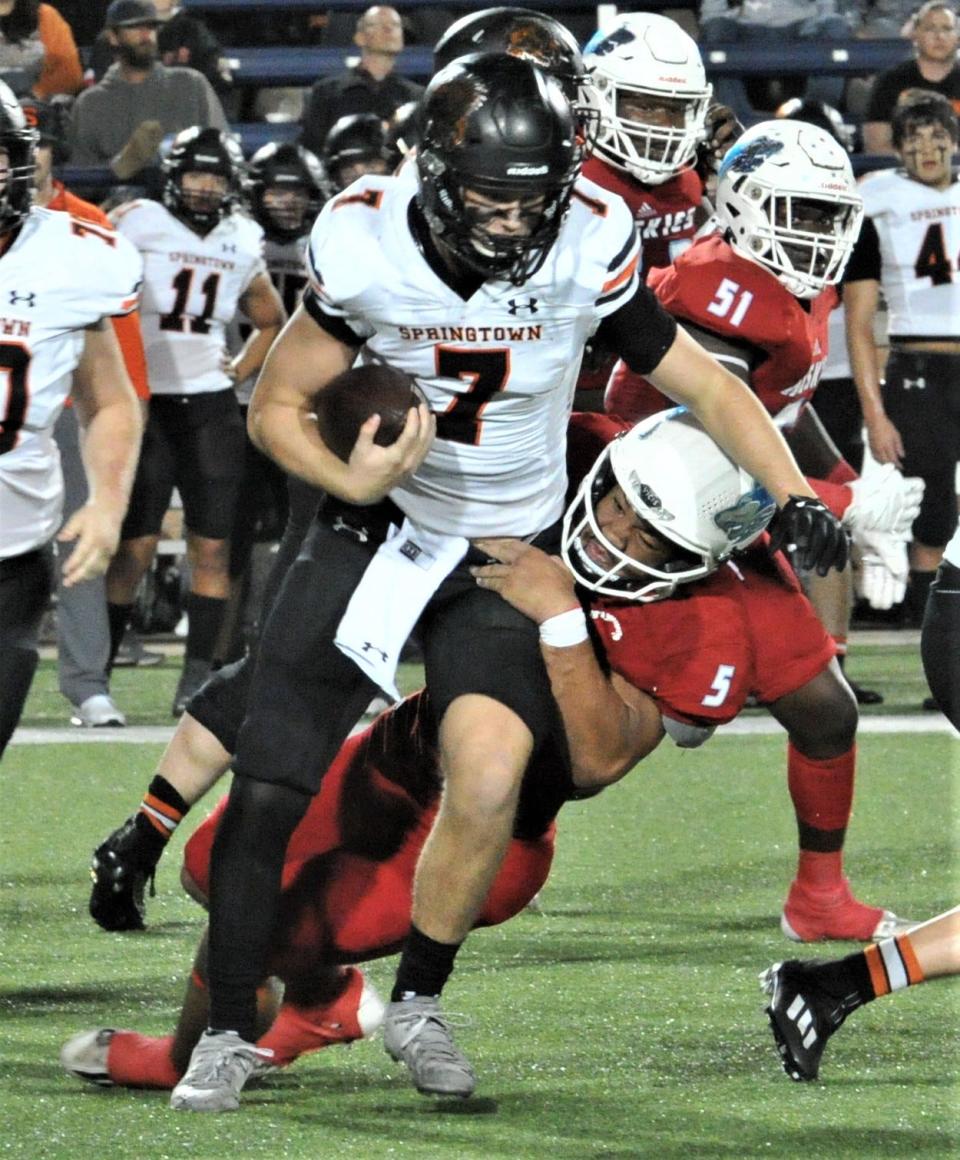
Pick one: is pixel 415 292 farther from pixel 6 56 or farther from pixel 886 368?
pixel 6 56

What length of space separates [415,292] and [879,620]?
20.6 feet

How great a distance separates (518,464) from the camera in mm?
3430

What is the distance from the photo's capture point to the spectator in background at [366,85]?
9.30 m

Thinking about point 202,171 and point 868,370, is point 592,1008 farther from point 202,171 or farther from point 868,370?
point 202,171

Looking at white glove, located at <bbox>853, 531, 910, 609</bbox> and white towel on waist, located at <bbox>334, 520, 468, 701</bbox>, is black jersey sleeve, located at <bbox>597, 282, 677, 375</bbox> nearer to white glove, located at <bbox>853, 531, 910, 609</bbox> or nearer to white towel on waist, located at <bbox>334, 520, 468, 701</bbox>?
white towel on waist, located at <bbox>334, 520, 468, 701</bbox>

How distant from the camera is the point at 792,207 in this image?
458 centimetres

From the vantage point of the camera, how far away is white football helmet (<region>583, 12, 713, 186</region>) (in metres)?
4.90

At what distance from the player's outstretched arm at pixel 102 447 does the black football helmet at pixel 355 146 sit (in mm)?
4094

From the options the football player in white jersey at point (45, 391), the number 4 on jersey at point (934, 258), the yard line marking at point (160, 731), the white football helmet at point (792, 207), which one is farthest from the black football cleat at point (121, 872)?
the number 4 on jersey at point (934, 258)

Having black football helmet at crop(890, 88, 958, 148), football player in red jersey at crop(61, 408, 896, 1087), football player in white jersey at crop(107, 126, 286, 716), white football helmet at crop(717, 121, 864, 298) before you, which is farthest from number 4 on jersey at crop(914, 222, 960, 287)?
football player in red jersey at crop(61, 408, 896, 1087)

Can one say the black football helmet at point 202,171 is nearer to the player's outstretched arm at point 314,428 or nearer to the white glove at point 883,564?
the white glove at point 883,564

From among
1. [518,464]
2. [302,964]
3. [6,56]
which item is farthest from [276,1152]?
[6,56]

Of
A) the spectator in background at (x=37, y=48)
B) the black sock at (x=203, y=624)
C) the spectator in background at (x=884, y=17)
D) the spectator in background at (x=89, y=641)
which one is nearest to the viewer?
the spectator in background at (x=89, y=641)

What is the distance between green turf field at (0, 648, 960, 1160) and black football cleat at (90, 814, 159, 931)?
0.25ft
